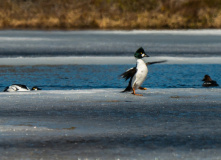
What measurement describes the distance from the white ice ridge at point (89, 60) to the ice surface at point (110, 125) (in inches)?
284

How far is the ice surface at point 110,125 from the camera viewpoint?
6.09 metres

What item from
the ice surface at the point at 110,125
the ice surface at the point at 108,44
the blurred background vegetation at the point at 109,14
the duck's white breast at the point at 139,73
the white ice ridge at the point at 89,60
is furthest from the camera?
the blurred background vegetation at the point at 109,14

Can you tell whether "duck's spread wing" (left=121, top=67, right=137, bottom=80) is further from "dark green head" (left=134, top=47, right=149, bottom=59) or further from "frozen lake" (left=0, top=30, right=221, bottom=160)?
"frozen lake" (left=0, top=30, right=221, bottom=160)

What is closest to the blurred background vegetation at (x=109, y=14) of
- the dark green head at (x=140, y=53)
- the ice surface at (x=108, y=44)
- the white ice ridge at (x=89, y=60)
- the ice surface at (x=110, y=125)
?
the ice surface at (x=108, y=44)

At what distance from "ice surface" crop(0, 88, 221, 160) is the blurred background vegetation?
24.5 metres

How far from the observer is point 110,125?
748cm

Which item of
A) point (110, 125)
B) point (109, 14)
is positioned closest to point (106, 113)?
point (110, 125)

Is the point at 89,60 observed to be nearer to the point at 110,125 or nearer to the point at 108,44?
the point at 108,44

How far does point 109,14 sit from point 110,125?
35011 mm

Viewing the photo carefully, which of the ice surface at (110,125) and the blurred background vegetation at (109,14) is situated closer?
the ice surface at (110,125)

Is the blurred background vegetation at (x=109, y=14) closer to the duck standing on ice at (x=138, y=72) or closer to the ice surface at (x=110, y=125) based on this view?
the duck standing on ice at (x=138, y=72)

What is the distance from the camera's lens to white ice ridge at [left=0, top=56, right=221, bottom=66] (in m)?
17.6

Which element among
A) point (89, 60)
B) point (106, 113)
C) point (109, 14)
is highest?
point (106, 113)

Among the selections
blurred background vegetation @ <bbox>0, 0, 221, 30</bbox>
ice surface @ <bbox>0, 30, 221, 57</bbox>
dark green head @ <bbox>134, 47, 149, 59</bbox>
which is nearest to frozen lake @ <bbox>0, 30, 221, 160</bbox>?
Result: dark green head @ <bbox>134, 47, 149, 59</bbox>
